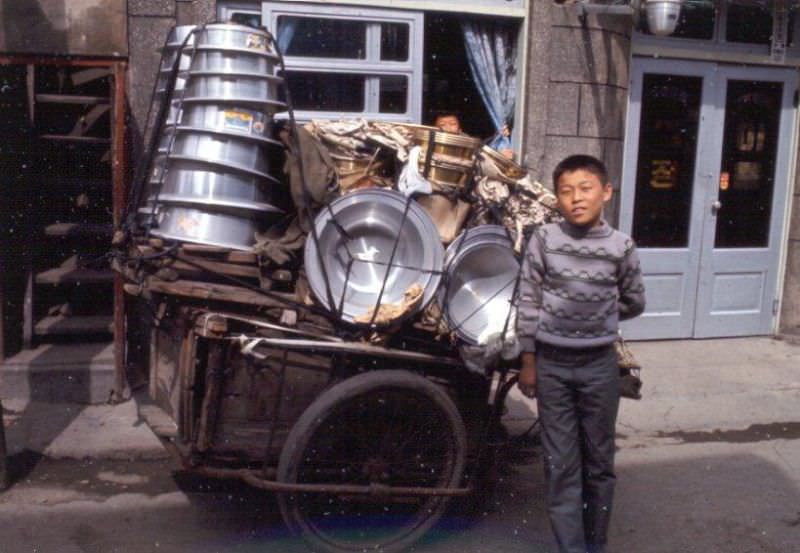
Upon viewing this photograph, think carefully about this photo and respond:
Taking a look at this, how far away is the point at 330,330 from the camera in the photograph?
3.74m

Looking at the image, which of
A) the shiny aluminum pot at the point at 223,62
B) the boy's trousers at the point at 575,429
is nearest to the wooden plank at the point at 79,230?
the shiny aluminum pot at the point at 223,62

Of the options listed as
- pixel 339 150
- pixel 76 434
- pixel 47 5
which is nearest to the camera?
pixel 339 150

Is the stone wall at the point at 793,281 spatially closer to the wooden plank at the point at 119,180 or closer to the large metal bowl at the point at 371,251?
the large metal bowl at the point at 371,251

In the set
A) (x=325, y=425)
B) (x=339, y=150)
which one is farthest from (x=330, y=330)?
(x=339, y=150)

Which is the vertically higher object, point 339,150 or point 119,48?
point 119,48

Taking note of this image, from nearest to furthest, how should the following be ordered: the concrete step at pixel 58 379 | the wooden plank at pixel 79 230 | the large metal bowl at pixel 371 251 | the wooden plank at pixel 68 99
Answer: the large metal bowl at pixel 371 251 → the concrete step at pixel 58 379 → the wooden plank at pixel 68 99 → the wooden plank at pixel 79 230

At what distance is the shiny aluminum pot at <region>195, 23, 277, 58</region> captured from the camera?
400 centimetres

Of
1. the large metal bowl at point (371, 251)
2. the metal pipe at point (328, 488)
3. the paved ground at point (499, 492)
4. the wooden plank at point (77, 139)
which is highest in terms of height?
the wooden plank at point (77, 139)

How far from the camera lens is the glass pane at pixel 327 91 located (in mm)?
6652

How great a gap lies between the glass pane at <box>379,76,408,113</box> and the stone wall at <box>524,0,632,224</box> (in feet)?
3.39

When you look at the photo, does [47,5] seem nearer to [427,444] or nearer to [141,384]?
[141,384]

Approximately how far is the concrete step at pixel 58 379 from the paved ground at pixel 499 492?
125 mm

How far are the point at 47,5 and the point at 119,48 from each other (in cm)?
52

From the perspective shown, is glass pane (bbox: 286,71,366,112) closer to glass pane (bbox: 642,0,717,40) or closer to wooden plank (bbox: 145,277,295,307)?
glass pane (bbox: 642,0,717,40)
